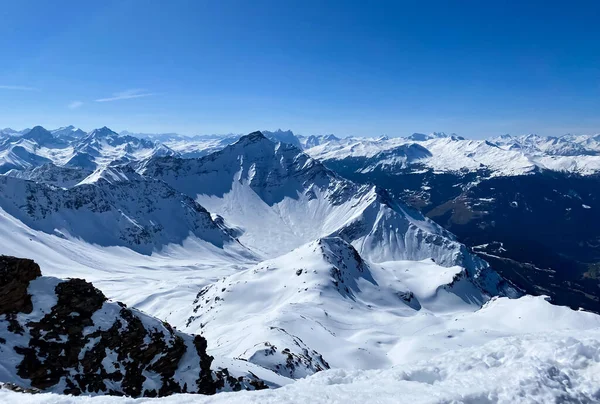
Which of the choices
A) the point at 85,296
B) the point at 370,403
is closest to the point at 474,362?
the point at 370,403

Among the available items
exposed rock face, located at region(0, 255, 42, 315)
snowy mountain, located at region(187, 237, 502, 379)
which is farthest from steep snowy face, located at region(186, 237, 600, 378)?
exposed rock face, located at region(0, 255, 42, 315)

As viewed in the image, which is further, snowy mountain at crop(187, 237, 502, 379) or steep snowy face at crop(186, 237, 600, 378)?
steep snowy face at crop(186, 237, 600, 378)

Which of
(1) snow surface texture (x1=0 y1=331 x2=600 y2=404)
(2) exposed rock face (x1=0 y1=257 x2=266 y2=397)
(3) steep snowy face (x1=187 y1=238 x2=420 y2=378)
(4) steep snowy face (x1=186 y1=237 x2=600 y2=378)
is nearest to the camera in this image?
(1) snow surface texture (x1=0 y1=331 x2=600 y2=404)

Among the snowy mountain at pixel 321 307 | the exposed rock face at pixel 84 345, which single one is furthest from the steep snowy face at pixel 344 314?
the exposed rock face at pixel 84 345

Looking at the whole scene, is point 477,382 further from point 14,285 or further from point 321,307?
point 321,307

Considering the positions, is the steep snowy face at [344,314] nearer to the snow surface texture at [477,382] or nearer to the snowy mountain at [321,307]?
the snowy mountain at [321,307]

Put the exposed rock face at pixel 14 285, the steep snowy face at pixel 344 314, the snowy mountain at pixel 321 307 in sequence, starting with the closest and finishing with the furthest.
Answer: the exposed rock face at pixel 14 285 → the snowy mountain at pixel 321 307 → the steep snowy face at pixel 344 314

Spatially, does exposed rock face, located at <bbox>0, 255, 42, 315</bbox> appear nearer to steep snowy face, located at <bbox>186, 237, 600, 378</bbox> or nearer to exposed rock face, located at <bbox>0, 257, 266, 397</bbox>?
exposed rock face, located at <bbox>0, 257, 266, 397</bbox>
